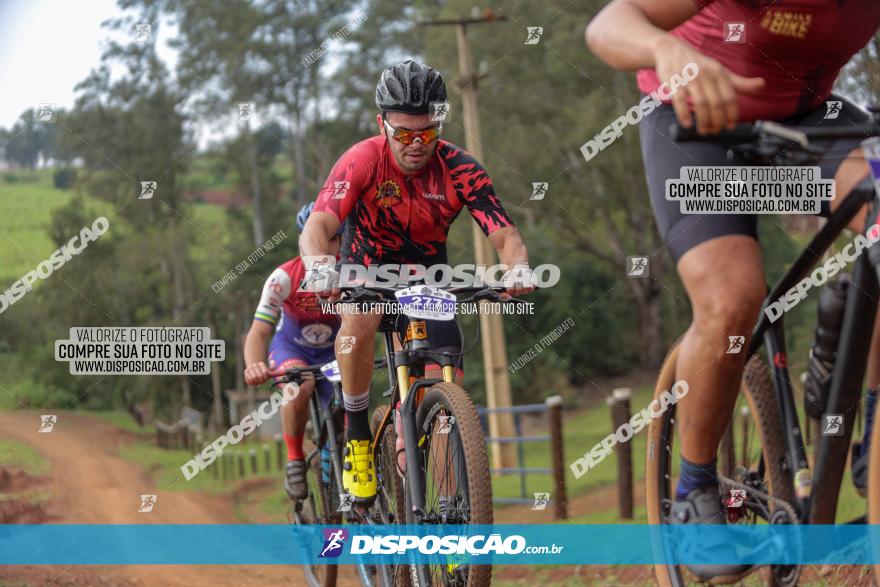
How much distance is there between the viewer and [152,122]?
121 ft

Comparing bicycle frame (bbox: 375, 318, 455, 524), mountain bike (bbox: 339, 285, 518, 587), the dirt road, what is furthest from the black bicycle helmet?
the dirt road

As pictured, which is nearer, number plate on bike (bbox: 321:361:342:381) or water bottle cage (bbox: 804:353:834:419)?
water bottle cage (bbox: 804:353:834:419)

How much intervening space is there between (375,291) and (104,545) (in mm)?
6200

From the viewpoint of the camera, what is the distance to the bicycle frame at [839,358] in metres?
3.26

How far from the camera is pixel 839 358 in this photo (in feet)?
11.1

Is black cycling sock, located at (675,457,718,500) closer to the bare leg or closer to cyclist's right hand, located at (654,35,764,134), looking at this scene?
the bare leg

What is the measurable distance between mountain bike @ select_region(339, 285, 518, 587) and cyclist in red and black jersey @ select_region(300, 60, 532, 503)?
0.16 metres

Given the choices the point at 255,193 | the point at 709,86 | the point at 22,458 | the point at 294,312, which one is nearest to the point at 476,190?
the point at 294,312

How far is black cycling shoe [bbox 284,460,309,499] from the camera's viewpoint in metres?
6.55

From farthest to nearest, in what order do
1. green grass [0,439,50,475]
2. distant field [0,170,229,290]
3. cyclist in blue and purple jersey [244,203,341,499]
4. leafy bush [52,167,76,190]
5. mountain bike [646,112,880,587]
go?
leafy bush [52,167,76,190] → distant field [0,170,229,290] → green grass [0,439,50,475] → cyclist in blue and purple jersey [244,203,341,499] → mountain bike [646,112,880,587]

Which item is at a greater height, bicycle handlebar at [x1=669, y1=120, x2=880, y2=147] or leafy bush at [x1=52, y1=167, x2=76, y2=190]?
leafy bush at [x1=52, y1=167, x2=76, y2=190]

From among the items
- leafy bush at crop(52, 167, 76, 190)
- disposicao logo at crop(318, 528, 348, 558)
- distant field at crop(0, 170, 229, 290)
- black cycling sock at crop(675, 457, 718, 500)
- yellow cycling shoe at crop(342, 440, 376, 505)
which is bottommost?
disposicao logo at crop(318, 528, 348, 558)

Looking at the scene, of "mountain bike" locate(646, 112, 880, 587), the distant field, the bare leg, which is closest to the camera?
"mountain bike" locate(646, 112, 880, 587)

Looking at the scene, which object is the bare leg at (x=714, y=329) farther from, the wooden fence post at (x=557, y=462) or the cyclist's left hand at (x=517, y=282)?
the wooden fence post at (x=557, y=462)
